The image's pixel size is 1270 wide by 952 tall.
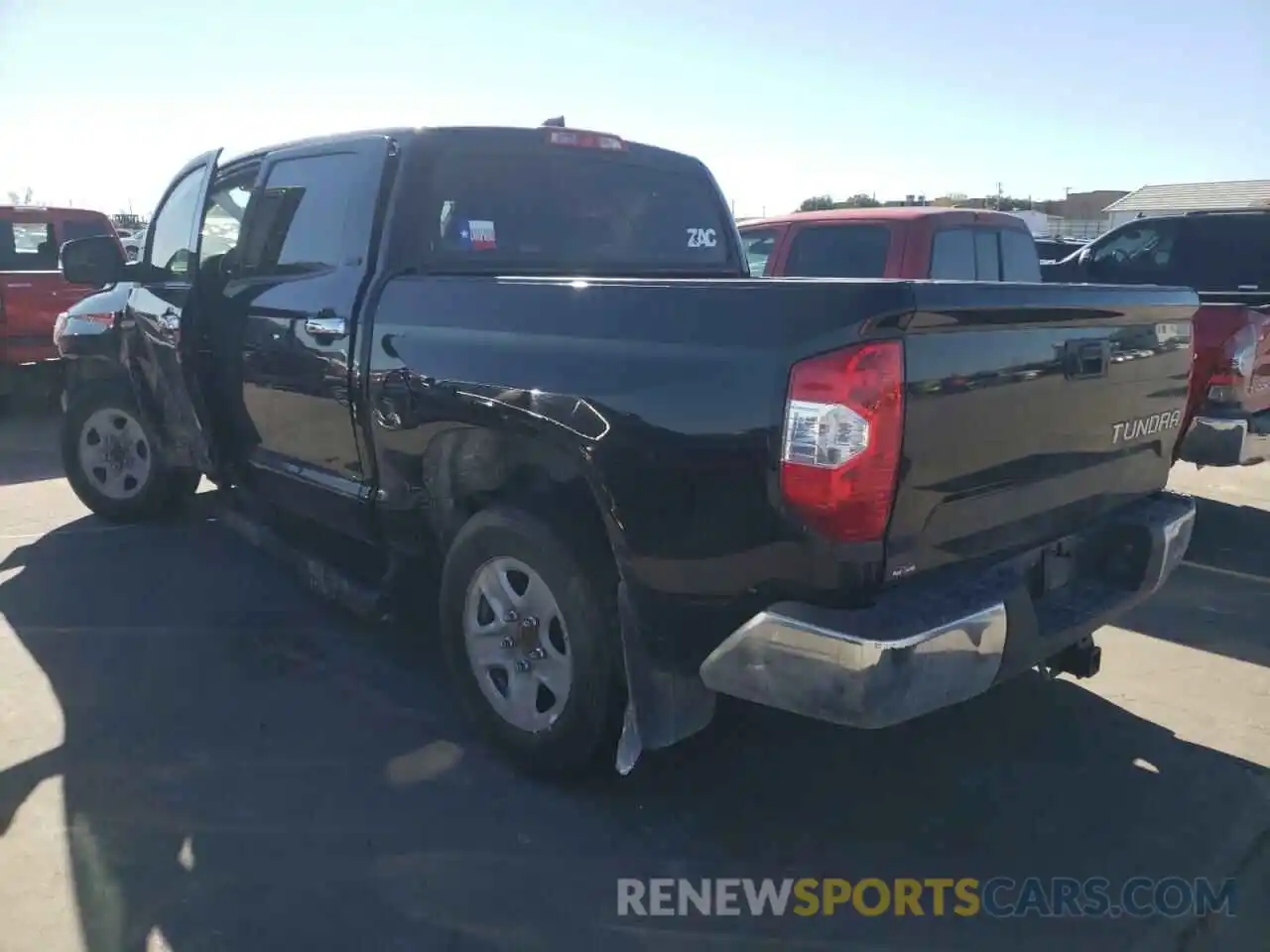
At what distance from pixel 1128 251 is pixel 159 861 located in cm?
894

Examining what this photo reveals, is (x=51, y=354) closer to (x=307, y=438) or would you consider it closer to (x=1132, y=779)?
(x=307, y=438)

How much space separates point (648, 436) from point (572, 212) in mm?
1886

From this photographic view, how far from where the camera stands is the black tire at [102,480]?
610 centimetres

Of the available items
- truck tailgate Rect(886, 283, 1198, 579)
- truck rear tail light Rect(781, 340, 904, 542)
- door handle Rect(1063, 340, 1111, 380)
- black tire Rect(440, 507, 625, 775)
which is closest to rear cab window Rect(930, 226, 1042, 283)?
truck tailgate Rect(886, 283, 1198, 579)

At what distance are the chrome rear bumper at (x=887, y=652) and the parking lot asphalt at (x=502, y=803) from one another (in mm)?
667

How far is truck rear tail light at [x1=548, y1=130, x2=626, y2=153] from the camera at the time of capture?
430cm

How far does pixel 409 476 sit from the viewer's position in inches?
144

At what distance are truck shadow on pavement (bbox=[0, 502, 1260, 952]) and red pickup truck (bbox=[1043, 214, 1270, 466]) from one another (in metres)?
2.79

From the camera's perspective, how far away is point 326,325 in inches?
154

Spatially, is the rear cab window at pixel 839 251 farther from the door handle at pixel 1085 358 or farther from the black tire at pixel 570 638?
the black tire at pixel 570 638

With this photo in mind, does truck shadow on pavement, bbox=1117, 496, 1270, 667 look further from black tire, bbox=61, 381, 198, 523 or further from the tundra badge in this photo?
black tire, bbox=61, 381, 198, 523

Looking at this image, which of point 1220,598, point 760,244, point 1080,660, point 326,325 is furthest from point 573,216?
point 760,244

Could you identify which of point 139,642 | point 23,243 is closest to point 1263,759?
point 139,642

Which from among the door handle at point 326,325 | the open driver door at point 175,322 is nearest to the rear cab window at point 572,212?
the door handle at point 326,325
